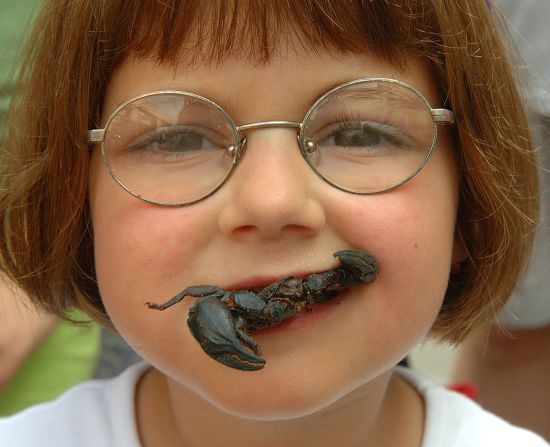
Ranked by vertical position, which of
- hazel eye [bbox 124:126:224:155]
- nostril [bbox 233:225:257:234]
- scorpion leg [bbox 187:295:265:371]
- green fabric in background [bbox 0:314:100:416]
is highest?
hazel eye [bbox 124:126:224:155]

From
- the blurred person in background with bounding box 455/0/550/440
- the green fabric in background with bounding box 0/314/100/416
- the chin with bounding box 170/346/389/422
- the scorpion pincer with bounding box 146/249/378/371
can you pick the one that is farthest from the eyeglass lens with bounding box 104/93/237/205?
the blurred person in background with bounding box 455/0/550/440

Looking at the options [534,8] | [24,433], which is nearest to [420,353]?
[534,8]

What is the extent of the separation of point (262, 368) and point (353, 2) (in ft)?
2.30

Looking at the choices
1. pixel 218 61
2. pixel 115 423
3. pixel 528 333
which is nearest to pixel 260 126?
pixel 218 61

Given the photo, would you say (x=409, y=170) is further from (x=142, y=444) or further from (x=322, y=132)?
(x=142, y=444)

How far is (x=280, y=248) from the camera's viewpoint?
4.39 feet

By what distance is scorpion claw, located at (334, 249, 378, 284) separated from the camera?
4.40ft

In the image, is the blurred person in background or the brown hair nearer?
the brown hair

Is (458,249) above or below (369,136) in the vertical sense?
below

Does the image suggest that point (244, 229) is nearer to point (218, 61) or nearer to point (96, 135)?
point (218, 61)

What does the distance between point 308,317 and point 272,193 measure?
0.25 m

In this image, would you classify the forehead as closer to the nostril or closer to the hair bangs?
the hair bangs

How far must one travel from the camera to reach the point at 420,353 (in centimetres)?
441

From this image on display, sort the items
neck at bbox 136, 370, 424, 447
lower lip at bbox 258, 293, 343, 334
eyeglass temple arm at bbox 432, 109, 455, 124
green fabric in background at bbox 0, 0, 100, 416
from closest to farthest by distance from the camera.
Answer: lower lip at bbox 258, 293, 343, 334
eyeglass temple arm at bbox 432, 109, 455, 124
neck at bbox 136, 370, 424, 447
green fabric in background at bbox 0, 0, 100, 416
